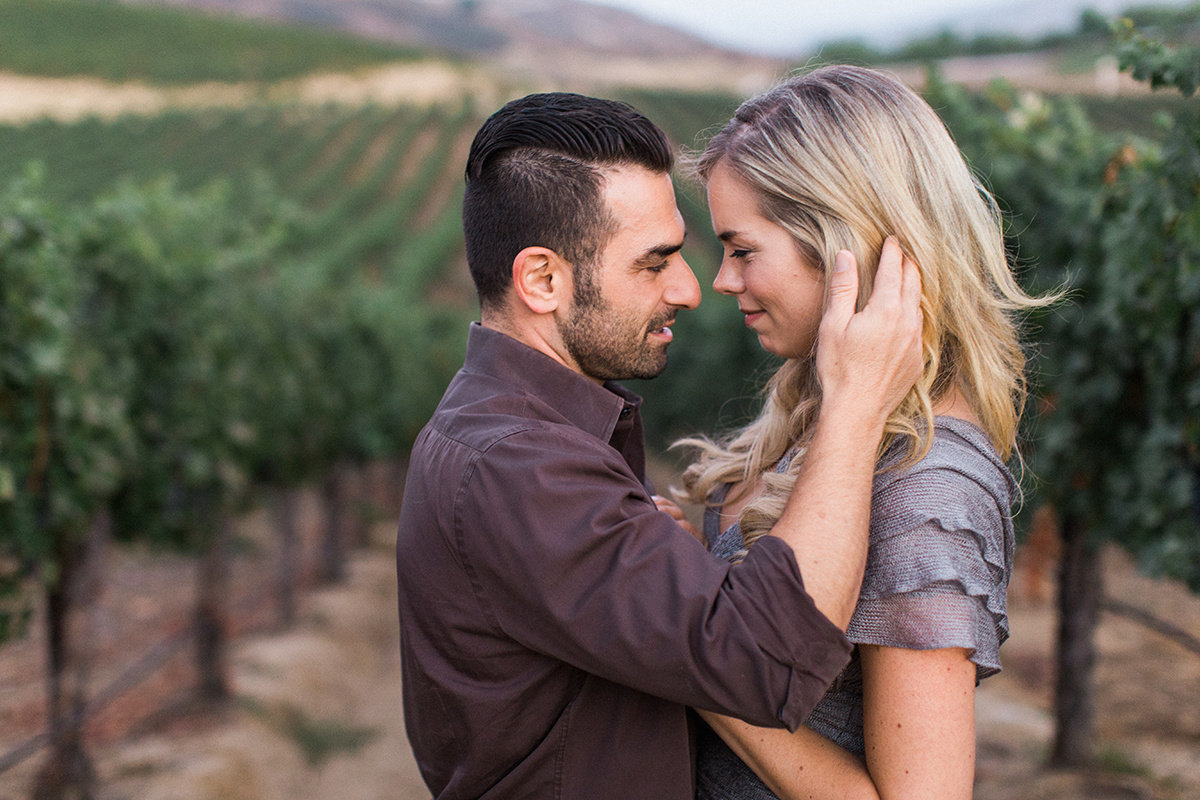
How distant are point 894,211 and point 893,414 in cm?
34

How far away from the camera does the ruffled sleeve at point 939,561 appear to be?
4.68ft

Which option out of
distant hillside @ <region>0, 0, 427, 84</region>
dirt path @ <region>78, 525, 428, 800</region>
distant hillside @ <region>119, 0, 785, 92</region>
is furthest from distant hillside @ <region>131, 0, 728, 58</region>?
dirt path @ <region>78, 525, 428, 800</region>

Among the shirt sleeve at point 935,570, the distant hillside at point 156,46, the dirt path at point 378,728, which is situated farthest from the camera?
the distant hillside at point 156,46

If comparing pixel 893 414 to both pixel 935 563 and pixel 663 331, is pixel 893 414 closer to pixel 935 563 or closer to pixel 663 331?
pixel 935 563

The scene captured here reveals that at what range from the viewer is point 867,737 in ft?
4.85

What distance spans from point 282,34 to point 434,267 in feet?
153

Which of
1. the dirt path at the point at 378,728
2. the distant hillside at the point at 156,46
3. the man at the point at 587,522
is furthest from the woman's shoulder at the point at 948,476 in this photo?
the distant hillside at the point at 156,46

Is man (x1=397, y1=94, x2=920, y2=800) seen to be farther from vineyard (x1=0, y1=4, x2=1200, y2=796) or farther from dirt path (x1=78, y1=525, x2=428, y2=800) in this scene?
dirt path (x1=78, y1=525, x2=428, y2=800)

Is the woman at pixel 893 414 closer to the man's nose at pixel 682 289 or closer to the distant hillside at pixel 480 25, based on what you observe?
the man's nose at pixel 682 289

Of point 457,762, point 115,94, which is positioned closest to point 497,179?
point 457,762

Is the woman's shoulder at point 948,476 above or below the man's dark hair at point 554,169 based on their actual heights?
below

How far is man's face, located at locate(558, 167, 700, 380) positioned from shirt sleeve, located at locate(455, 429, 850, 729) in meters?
0.35

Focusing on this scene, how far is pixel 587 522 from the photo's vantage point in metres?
1.36

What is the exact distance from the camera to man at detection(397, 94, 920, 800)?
4.37 feet
